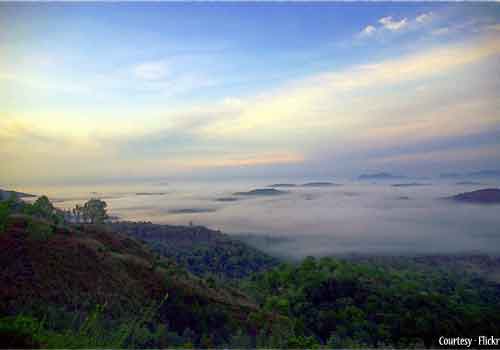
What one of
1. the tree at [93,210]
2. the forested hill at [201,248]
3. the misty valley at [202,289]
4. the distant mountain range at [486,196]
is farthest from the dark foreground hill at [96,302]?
the distant mountain range at [486,196]

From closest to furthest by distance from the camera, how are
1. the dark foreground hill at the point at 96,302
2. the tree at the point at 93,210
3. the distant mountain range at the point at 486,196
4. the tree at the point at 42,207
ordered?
the dark foreground hill at the point at 96,302 → the tree at the point at 42,207 → the tree at the point at 93,210 → the distant mountain range at the point at 486,196

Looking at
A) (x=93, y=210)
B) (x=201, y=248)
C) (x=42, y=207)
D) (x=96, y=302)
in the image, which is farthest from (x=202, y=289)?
(x=201, y=248)

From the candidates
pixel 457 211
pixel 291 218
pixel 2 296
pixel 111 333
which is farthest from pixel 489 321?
pixel 291 218

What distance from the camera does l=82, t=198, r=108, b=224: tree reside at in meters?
21.3

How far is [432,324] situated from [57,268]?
12.2 metres

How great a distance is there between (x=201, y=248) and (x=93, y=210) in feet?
59.4

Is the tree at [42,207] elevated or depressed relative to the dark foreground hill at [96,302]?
elevated

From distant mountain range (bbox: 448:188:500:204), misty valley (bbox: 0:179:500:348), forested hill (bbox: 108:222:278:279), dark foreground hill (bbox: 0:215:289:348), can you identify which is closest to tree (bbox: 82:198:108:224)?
misty valley (bbox: 0:179:500:348)

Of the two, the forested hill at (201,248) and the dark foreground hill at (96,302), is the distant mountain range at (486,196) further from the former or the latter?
the dark foreground hill at (96,302)

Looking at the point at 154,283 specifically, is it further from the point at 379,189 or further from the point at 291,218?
the point at 379,189

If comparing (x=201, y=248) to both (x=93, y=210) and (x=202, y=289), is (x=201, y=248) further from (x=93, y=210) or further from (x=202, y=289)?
(x=202, y=289)

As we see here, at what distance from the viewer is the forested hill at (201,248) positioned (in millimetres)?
32719

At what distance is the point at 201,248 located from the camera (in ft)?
124

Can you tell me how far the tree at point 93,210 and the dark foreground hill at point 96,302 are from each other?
7.93 metres
